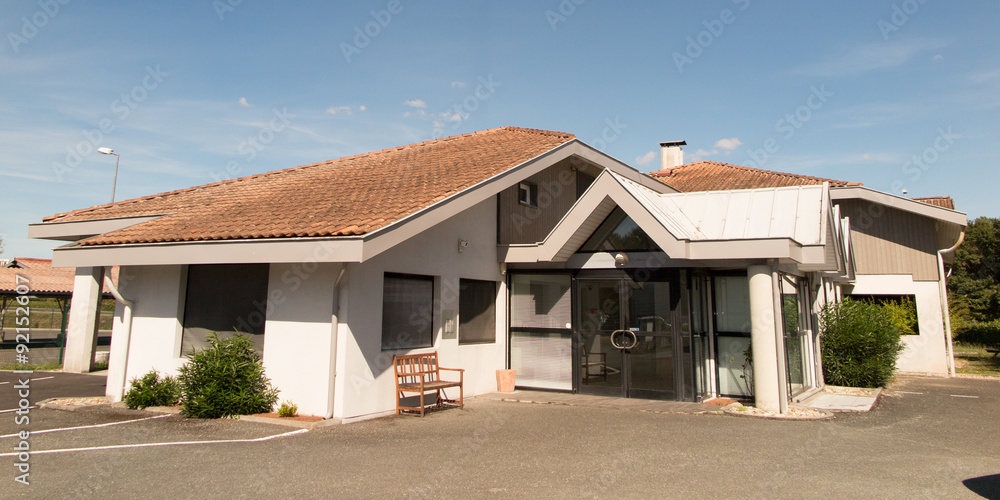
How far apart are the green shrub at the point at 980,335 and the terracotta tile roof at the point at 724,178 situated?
12.7 meters

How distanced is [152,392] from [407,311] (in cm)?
421

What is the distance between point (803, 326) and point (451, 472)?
363 inches

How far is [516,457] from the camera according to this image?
6.74 m

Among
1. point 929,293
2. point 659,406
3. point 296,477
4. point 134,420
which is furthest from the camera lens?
point 929,293

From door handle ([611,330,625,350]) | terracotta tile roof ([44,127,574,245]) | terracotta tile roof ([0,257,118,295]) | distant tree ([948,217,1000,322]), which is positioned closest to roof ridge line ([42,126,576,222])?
terracotta tile roof ([44,127,574,245])

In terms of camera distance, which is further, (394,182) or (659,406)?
(394,182)

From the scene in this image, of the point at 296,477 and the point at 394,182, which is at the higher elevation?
the point at 394,182

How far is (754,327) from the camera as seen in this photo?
987cm

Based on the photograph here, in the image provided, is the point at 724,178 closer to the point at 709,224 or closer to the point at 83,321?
the point at 709,224

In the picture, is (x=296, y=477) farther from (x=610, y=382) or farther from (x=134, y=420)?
(x=610, y=382)

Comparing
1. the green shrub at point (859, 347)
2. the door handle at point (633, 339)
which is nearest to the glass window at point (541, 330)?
the door handle at point (633, 339)

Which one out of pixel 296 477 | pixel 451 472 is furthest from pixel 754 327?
pixel 296 477

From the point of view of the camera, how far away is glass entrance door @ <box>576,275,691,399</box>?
36.0 feet

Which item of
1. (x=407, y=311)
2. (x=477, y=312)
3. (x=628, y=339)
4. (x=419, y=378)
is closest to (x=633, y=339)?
(x=628, y=339)
